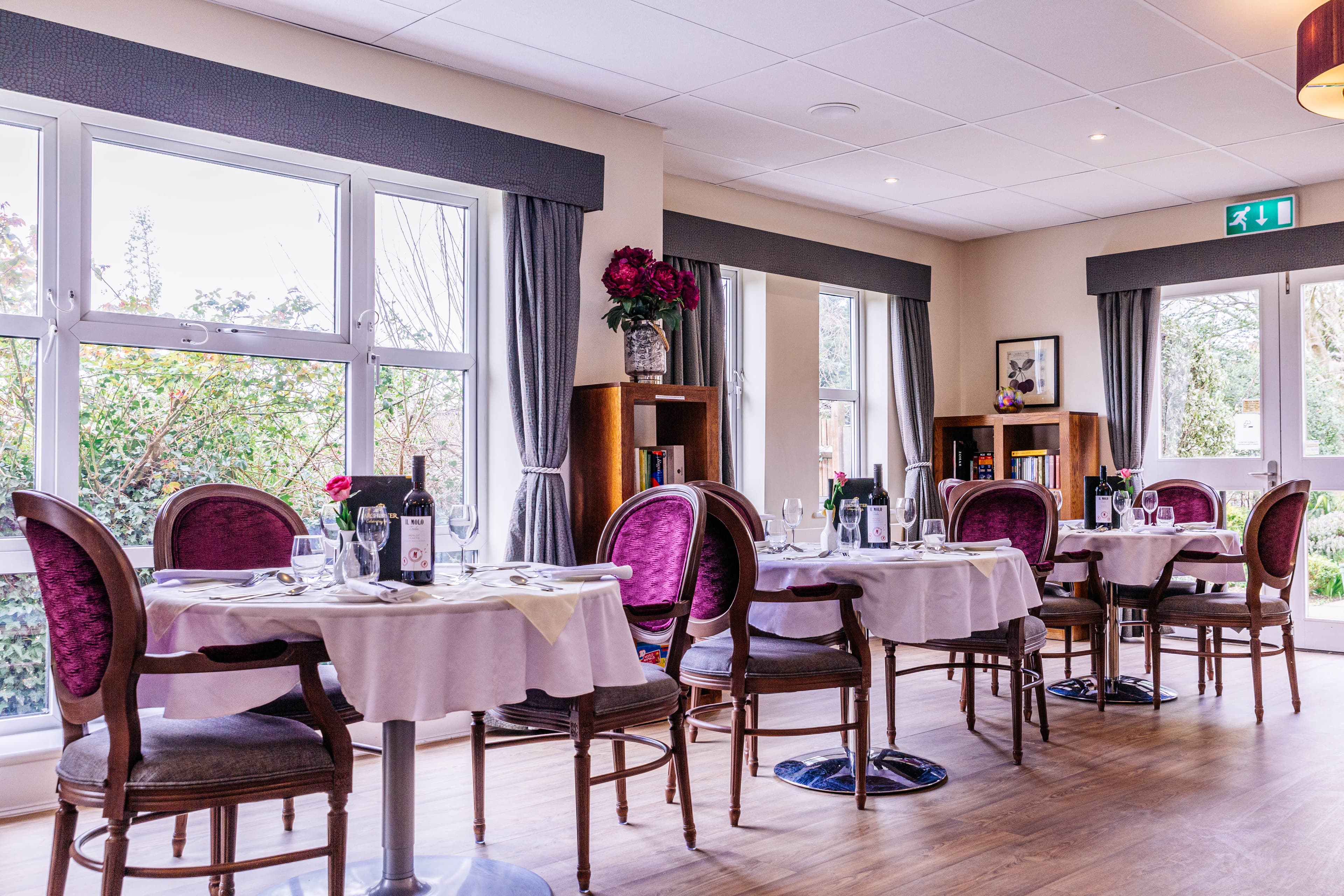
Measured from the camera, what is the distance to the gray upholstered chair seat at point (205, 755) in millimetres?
2168

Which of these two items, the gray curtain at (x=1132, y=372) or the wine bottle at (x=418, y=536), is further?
the gray curtain at (x=1132, y=372)

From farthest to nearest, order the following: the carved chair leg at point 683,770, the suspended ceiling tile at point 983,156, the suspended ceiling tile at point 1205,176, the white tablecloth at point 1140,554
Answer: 1. the suspended ceiling tile at point 1205,176
2. the suspended ceiling tile at point 983,156
3. the white tablecloth at point 1140,554
4. the carved chair leg at point 683,770

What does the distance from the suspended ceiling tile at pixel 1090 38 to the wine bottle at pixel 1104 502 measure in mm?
1851

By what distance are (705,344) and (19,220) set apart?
346 centimetres

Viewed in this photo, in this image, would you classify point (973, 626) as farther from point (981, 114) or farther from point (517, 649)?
point (981, 114)

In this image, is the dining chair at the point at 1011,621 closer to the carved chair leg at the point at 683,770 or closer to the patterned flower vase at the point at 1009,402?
the carved chair leg at the point at 683,770

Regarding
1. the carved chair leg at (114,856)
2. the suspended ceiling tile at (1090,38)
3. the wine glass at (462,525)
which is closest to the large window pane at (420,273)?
the wine glass at (462,525)

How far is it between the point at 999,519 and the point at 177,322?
340cm

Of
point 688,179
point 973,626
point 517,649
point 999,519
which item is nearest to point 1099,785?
point 973,626

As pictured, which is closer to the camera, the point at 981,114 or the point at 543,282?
the point at 543,282

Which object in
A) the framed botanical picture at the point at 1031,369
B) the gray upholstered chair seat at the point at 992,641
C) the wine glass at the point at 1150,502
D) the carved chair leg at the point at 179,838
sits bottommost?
the carved chair leg at the point at 179,838

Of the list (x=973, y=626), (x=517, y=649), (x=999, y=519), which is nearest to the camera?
(x=517, y=649)

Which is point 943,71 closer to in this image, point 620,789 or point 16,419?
point 620,789

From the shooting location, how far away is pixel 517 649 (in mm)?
2438
